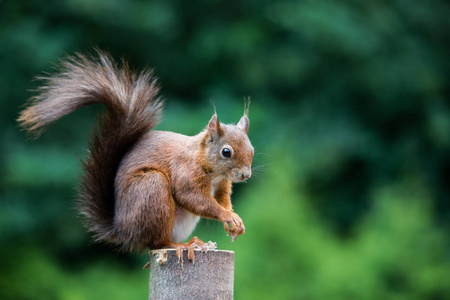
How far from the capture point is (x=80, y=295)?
15.9 ft

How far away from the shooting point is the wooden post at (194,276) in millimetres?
1740

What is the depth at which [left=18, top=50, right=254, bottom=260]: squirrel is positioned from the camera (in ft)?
6.51

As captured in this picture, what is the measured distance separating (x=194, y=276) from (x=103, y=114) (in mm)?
739

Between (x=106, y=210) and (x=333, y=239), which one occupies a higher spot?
(x=333, y=239)

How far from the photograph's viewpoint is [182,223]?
215cm

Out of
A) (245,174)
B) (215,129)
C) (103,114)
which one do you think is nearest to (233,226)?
(245,174)

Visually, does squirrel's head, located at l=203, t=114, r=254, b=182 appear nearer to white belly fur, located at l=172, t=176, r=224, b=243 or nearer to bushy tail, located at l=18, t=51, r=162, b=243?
white belly fur, located at l=172, t=176, r=224, b=243

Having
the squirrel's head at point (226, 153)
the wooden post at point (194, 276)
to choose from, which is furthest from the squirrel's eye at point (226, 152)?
the wooden post at point (194, 276)

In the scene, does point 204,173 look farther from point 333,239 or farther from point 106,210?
point 333,239

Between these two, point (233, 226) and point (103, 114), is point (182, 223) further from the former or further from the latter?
point (103, 114)

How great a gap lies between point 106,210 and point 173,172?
0.31 meters

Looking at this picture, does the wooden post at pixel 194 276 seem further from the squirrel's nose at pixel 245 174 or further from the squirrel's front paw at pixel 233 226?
the squirrel's nose at pixel 245 174

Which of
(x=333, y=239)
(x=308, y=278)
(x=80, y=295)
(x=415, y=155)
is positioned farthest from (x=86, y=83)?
(x=415, y=155)

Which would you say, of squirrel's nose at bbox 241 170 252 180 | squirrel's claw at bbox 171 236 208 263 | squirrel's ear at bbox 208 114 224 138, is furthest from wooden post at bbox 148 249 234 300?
squirrel's ear at bbox 208 114 224 138
